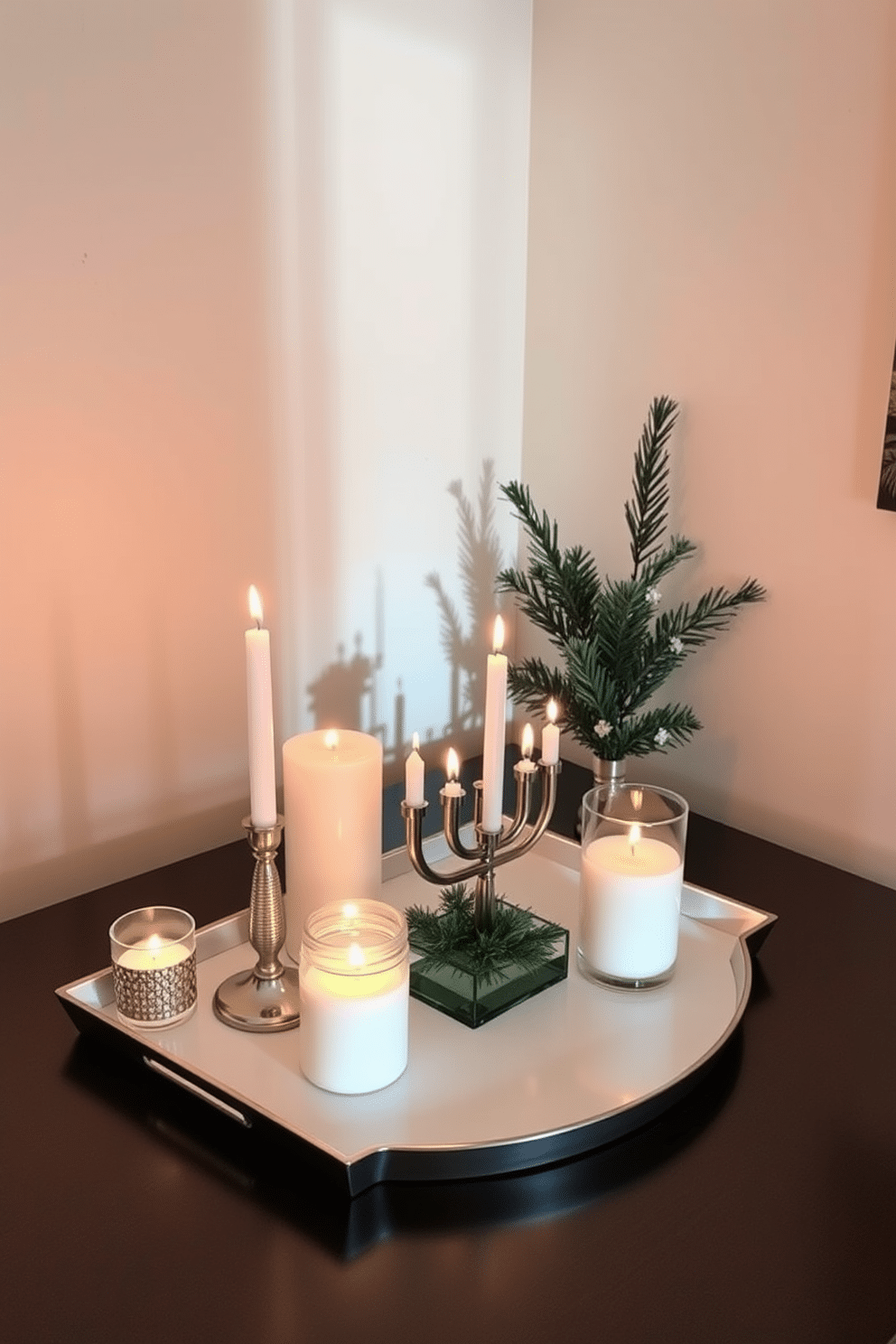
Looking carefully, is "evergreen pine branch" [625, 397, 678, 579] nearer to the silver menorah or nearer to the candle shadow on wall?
the candle shadow on wall

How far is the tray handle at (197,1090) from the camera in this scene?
0.73 metres

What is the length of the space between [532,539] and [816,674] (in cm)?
33

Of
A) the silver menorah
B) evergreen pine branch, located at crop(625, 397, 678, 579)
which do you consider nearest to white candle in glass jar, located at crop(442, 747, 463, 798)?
the silver menorah

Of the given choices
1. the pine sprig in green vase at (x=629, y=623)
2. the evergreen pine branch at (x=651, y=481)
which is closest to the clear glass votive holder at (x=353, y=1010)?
the pine sprig in green vase at (x=629, y=623)

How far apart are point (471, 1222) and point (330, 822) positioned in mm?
287

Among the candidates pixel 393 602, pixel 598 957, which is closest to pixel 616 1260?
pixel 598 957

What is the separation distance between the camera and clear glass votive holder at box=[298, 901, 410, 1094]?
0.73 meters

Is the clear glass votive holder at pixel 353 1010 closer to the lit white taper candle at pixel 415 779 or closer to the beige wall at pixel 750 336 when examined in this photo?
the lit white taper candle at pixel 415 779

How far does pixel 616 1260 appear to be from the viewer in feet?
2.11

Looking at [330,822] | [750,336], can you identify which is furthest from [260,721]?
[750,336]

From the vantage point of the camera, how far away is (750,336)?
1.06m

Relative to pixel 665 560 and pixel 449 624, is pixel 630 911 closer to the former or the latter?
pixel 665 560

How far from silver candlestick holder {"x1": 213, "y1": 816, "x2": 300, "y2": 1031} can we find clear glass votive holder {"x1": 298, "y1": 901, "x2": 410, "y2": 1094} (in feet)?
0.21

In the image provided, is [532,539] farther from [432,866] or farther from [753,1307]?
[753,1307]
